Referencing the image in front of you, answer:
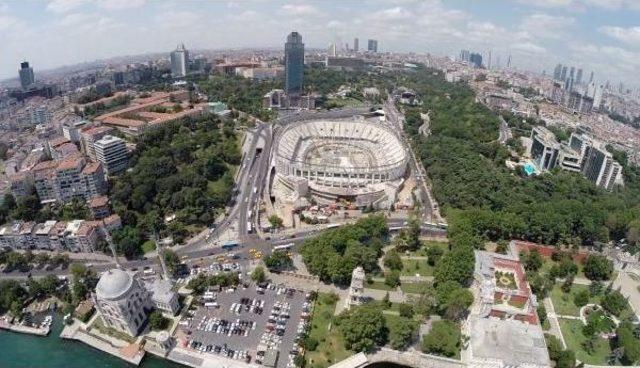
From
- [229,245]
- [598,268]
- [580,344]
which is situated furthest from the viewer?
[229,245]

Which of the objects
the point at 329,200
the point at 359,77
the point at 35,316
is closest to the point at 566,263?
the point at 329,200

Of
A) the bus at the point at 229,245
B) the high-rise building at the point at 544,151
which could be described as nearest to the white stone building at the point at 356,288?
the bus at the point at 229,245

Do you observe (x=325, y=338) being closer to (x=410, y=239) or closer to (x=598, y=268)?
(x=410, y=239)

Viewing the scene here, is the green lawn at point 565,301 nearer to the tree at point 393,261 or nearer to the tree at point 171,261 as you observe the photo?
the tree at point 393,261

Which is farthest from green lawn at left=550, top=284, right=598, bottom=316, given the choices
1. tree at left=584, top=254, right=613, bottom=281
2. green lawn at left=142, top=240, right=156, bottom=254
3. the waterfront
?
green lawn at left=142, top=240, right=156, bottom=254

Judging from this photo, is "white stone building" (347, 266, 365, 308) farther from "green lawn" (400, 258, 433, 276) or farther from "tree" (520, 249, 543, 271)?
"tree" (520, 249, 543, 271)

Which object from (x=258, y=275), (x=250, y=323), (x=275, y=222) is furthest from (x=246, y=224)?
(x=250, y=323)
